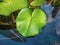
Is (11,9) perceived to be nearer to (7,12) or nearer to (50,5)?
(7,12)

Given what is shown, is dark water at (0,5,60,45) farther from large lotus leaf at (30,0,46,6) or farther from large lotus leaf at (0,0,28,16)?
large lotus leaf at (0,0,28,16)

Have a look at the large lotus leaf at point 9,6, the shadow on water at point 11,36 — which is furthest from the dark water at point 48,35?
the large lotus leaf at point 9,6


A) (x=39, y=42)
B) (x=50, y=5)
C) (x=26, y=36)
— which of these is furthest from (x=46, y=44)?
(x=50, y=5)

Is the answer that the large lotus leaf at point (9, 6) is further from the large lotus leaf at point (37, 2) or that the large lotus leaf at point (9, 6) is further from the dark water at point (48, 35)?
the dark water at point (48, 35)

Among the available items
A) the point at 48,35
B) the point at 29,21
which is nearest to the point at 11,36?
the point at 29,21

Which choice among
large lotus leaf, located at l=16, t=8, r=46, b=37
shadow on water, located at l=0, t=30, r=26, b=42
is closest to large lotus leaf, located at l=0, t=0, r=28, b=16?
large lotus leaf, located at l=16, t=8, r=46, b=37
